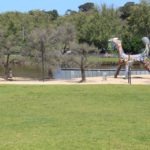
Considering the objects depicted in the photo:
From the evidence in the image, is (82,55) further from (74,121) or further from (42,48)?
(74,121)

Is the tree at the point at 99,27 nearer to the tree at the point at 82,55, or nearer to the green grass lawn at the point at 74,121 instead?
the tree at the point at 82,55

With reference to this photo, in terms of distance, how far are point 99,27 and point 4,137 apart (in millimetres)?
62433

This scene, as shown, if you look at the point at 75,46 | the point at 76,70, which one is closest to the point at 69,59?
the point at 75,46

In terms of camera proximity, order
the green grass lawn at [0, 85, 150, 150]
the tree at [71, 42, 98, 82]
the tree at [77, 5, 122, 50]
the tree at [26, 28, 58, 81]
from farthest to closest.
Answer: the tree at [77, 5, 122, 50]
the tree at [26, 28, 58, 81]
the tree at [71, 42, 98, 82]
the green grass lawn at [0, 85, 150, 150]

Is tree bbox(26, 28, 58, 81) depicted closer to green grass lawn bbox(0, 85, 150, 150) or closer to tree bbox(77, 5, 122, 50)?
green grass lawn bbox(0, 85, 150, 150)

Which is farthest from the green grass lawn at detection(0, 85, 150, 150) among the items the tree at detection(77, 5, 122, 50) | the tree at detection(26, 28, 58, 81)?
the tree at detection(77, 5, 122, 50)

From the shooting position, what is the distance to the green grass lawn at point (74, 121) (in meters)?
8.30

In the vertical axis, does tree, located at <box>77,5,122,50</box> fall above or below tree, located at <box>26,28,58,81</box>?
above

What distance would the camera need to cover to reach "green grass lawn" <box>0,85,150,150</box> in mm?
8297

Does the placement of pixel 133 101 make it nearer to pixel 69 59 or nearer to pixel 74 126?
pixel 74 126

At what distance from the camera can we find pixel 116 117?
11.6 metres

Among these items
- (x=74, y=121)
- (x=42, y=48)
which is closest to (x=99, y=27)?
(x=42, y=48)

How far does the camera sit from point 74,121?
10867 mm

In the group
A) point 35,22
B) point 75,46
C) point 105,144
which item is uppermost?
point 35,22
